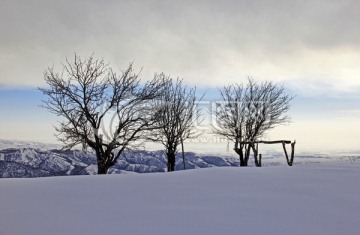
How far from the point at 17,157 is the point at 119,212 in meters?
167

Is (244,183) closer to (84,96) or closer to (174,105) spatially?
(84,96)

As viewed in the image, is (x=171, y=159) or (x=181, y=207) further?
(x=171, y=159)

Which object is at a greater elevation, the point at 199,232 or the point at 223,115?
the point at 223,115

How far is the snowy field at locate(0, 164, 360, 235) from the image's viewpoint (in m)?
2.31

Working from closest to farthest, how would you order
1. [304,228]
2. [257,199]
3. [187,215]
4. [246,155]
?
[304,228], [187,215], [257,199], [246,155]

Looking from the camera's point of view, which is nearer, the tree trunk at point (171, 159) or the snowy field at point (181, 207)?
the snowy field at point (181, 207)

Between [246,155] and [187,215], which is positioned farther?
[246,155]

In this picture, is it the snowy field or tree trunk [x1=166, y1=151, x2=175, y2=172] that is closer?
the snowy field

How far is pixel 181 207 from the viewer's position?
2895 mm

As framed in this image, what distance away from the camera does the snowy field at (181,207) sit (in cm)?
231

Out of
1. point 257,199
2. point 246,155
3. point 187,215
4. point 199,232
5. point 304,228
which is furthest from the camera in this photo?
point 246,155

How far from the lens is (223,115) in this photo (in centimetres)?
2755

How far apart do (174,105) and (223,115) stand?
4252mm

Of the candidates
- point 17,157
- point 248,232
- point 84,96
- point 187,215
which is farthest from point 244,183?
point 17,157
